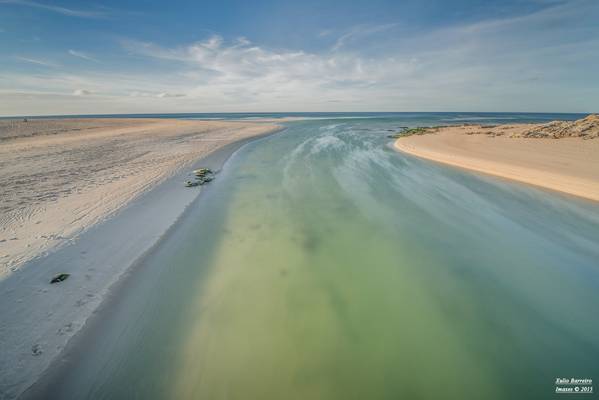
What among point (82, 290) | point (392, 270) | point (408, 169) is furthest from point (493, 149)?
point (82, 290)

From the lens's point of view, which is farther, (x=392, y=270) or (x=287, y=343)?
(x=392, y=270)

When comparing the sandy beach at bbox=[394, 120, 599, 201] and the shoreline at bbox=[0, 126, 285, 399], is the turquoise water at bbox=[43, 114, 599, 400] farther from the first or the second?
the sandy beach at bbox=[394, 120, 599, 201]

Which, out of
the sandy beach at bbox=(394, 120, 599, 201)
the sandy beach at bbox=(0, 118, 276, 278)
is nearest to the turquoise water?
the sandy beach at bbox=(394, 120, 599, 201)

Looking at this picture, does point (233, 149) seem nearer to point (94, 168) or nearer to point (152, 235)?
point (94, 168)

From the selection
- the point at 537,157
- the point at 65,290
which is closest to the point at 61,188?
the point at 65,290

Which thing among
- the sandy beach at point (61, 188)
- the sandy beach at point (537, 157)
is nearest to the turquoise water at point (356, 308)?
the sandy beach at point (537, 157)

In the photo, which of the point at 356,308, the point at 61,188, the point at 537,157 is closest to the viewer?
the point at 356,308

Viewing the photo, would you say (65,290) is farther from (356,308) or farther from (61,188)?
(61,188)
